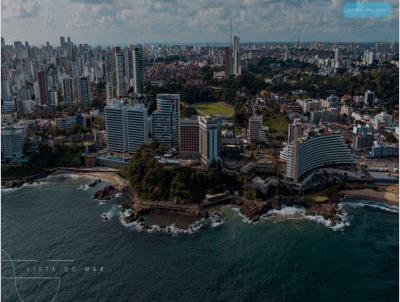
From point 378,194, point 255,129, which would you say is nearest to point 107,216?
point 378,194

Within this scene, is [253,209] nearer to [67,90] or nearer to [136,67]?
[136,67]

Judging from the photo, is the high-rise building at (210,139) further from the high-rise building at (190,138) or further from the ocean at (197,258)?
the ocean at (197,258)

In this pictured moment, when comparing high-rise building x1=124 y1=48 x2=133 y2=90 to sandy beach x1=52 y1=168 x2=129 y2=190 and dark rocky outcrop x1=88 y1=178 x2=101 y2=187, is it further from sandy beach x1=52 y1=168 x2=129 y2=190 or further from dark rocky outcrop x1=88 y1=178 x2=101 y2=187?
dark rocky outcrop x1=88 y1=178 x2=101 y2=187

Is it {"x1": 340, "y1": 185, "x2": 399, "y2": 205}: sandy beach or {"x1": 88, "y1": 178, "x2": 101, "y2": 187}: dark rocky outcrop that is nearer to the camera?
{"x1": 340, "y1": 185, "x2": 399, "y2": 205}: sandy beach

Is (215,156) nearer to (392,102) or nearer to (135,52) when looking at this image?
(392,102)

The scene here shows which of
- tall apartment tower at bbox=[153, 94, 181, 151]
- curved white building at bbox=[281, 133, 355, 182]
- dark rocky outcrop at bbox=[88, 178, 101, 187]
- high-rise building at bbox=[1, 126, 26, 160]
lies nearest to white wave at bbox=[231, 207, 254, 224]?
curved white building at bbox=[281, 133, 355, 182]

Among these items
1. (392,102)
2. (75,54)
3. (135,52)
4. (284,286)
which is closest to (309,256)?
(284,286)
